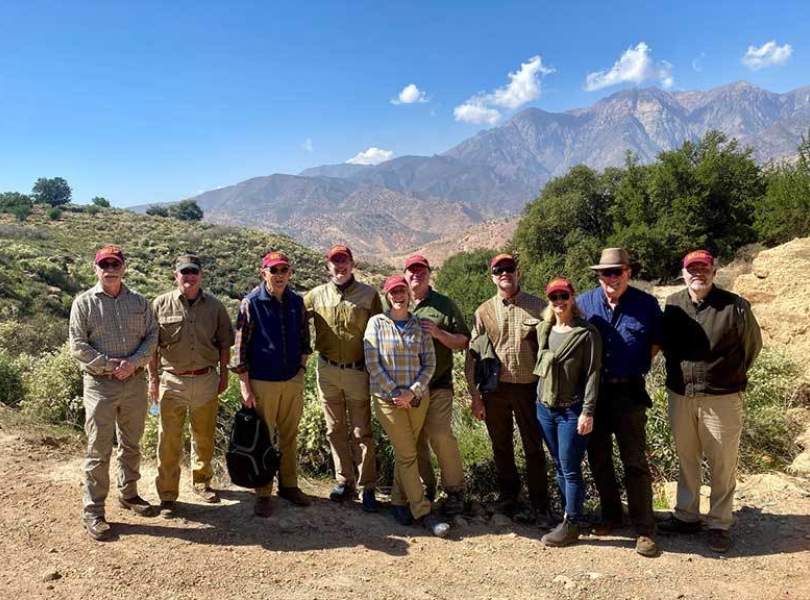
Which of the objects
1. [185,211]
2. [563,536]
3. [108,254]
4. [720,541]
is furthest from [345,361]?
[185,211]

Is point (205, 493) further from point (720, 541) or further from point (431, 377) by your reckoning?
point (720, 541)

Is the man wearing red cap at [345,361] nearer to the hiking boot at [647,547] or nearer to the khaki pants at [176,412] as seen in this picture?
the khaki pants at [176,412]

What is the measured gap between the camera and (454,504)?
4.45 meters

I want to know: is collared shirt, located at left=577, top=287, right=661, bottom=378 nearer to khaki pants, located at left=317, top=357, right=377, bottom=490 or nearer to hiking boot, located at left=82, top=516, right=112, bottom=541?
khaki pants, located at left=317, top=357, right=377, bottom=490

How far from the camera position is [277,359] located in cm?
431

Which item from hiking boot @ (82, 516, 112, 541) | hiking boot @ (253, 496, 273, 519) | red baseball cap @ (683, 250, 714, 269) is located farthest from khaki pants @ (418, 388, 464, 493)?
hiking boot @ (82, 516, 112, 541)

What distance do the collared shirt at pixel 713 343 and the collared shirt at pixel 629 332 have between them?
0.18 m

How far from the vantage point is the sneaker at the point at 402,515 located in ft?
14.2

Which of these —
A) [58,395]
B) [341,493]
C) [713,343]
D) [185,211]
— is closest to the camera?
[713,343]

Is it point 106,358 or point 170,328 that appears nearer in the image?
point 106,358

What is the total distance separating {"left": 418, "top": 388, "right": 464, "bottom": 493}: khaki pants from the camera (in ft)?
14.0

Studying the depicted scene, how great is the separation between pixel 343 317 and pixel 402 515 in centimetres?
165

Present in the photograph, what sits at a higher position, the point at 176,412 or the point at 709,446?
the point at 176,412

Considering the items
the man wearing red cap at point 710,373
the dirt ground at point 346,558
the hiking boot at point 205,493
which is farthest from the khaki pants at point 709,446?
the hiking boot at point 205,493
